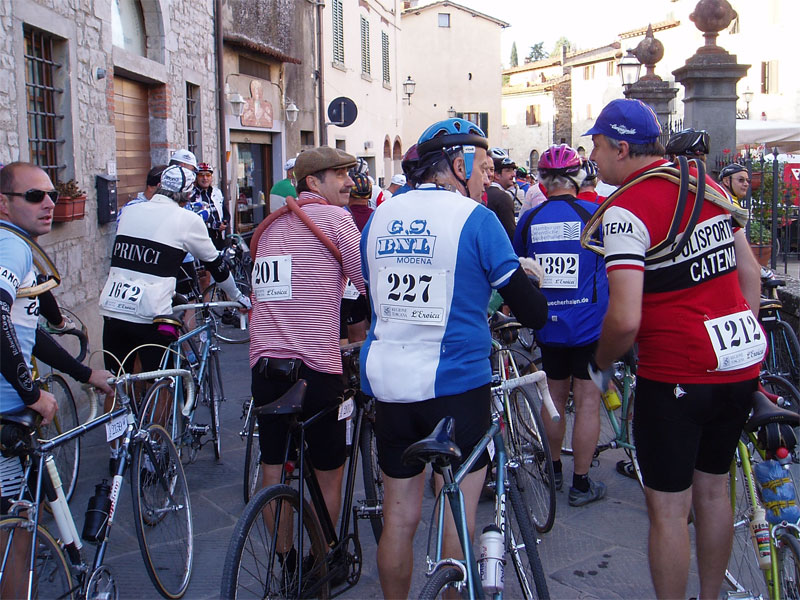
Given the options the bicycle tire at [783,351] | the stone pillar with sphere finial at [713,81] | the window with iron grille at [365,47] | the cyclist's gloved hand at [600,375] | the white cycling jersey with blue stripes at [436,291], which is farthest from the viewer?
the window with iron grille at [365,47]

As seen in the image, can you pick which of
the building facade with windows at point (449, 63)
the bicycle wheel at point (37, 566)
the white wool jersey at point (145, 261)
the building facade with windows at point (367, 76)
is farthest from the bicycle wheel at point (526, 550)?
the building facade with windows at point (449, 63)

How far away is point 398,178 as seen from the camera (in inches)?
444

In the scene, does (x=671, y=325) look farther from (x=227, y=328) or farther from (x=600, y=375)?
(x=227, y=328)

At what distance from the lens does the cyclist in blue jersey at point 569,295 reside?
4652 millimetres

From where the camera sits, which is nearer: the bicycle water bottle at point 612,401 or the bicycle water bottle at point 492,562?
the bicycle water bottle at point 492,562

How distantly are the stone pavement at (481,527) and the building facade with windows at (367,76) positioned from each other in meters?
12.3

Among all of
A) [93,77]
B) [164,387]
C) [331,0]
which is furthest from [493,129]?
[164,387]

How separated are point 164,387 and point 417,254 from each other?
8.01 ft

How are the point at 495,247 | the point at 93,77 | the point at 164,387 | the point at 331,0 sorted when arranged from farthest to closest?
1. the point at 331,0
2. the point at 93,77
3. the point at 164,387
4. the point at 495,247

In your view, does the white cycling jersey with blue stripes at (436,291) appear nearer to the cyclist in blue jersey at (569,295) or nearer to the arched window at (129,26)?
the cyclist in blue jersey at (569,295)

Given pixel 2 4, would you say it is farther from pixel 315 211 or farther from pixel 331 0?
pixel 331 0

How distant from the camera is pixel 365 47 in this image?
85.6 feet

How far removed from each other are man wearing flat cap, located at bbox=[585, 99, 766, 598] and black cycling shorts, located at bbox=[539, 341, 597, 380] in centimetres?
166

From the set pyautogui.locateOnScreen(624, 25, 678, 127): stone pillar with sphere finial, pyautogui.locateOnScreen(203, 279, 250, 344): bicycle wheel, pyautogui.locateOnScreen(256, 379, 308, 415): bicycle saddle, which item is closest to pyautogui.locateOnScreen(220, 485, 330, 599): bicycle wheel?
pyautogui.locateOnScreen(256, 379, 308, 415): bicycle saddle
